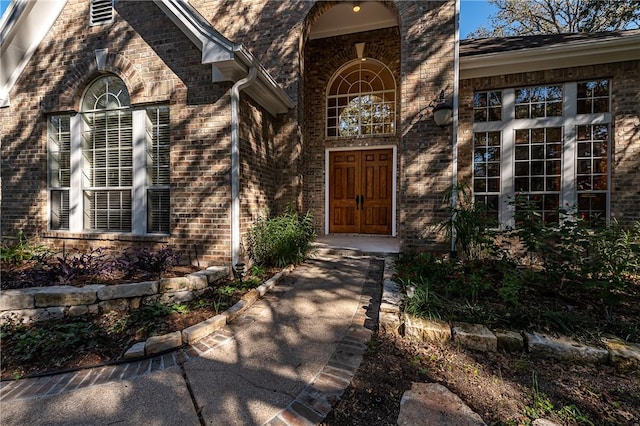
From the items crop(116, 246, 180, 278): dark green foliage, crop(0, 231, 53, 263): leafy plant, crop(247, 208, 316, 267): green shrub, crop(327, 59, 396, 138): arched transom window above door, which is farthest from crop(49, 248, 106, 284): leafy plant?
crop(327, 59, 396, 138): arched transom window above door

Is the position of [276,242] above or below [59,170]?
below

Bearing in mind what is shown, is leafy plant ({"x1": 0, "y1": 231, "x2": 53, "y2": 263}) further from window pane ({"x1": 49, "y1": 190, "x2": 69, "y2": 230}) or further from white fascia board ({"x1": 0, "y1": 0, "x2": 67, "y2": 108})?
white fascia board ({"x1": 0, "y1": 0, "x2": 67, "y2": 108})

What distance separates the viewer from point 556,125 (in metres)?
5.63

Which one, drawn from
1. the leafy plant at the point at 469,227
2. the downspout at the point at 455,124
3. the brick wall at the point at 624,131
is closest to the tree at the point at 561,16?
the brick wall at the point at 624,131

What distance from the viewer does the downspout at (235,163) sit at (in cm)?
423

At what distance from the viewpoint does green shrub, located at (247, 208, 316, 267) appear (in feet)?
15.6

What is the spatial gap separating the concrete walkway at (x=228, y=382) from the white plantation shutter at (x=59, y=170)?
407cm

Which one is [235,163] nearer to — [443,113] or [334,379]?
[334,379]

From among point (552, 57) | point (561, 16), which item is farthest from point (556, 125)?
point (561, 16)

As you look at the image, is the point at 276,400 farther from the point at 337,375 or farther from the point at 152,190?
the point at 152,190

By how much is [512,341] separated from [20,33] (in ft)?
28.3

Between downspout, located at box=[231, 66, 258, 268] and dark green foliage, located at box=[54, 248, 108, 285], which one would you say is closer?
dark green foliage, located at box=[54, 248, 108, 285]

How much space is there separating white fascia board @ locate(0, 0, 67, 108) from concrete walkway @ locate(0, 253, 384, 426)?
5.83 m

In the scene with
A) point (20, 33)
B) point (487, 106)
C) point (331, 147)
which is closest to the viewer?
point (20, 33)
